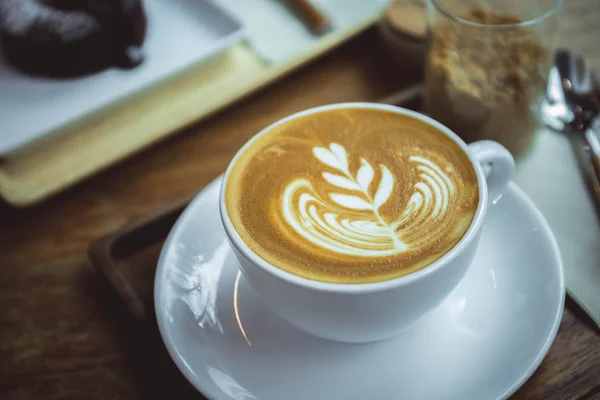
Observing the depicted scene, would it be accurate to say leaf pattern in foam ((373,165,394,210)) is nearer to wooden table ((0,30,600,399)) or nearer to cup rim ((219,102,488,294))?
cup rim ((219,102,488,294))

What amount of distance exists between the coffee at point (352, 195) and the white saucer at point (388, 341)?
0.12m

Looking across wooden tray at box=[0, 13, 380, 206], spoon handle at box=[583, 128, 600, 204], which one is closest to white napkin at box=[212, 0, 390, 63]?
wooden tray at box=[0, 13, 380, 206]

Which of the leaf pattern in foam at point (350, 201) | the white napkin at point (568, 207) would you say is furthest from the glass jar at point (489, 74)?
the leaf pattern in foam at point (350, 201)

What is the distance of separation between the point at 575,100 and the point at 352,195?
52 centimetres

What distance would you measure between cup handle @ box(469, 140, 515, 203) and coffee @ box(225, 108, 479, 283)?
0.02m

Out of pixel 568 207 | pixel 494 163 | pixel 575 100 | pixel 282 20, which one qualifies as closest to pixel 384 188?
pixel 494 163

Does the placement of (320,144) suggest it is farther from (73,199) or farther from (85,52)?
(85,52)

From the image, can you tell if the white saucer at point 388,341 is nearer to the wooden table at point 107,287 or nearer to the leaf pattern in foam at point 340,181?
the wooden table at point 107,287

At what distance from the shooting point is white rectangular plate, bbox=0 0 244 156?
1.00 m

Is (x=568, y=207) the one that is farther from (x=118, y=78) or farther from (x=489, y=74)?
(x=118, y=78)

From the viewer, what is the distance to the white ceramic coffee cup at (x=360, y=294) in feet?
1.85

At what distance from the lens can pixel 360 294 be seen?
559 mm

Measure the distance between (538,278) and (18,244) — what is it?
711 millimetres

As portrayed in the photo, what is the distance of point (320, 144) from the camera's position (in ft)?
2.35
